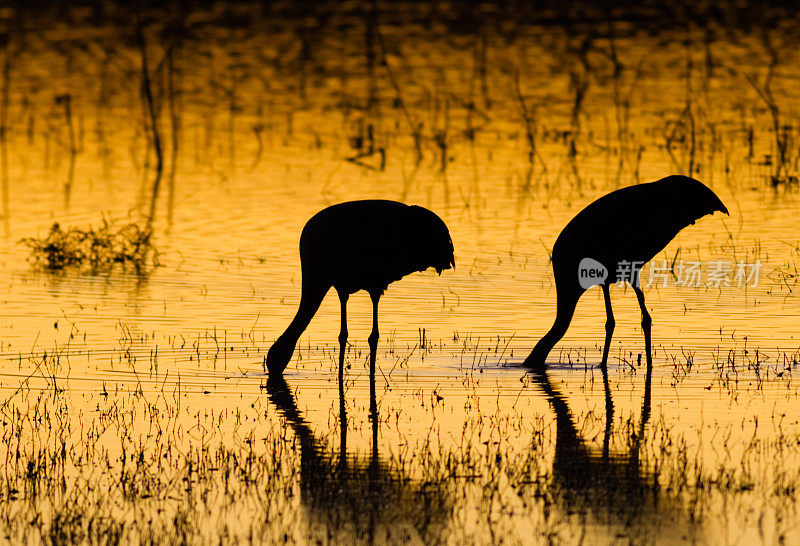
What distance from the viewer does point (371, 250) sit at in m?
12.5

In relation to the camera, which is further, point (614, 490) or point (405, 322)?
point (405, 322)

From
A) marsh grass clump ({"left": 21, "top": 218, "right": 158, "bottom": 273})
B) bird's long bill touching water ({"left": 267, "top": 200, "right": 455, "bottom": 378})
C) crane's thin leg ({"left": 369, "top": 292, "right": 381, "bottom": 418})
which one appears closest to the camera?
crane's thin leg ({"left": 369, "top": 292, "right": 381, "bottom": 418})

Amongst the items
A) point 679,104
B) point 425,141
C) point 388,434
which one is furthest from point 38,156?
point 388,434

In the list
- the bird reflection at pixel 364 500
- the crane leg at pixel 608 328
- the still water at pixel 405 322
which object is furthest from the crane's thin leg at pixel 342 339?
the crane leg at pixel 608 328

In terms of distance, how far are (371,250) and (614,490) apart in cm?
402

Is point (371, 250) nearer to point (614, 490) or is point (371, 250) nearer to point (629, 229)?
point (629, 229)

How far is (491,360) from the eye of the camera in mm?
12945

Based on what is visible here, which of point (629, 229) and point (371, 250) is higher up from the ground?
point (629, 229)

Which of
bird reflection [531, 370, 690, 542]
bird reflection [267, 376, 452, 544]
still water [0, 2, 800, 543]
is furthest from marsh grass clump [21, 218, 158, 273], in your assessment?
bird reflection [531, 370, 690, 542]

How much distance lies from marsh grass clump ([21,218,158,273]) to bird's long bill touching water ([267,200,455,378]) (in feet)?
19.1

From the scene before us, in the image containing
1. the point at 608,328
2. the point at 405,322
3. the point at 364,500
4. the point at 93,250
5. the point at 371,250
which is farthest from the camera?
the point at 93,250

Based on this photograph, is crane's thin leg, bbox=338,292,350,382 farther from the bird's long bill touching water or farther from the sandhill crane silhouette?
the sandhill crane silhouette

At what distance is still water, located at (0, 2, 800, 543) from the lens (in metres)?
8.79

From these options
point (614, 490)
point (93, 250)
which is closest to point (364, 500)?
point (614, 490)
